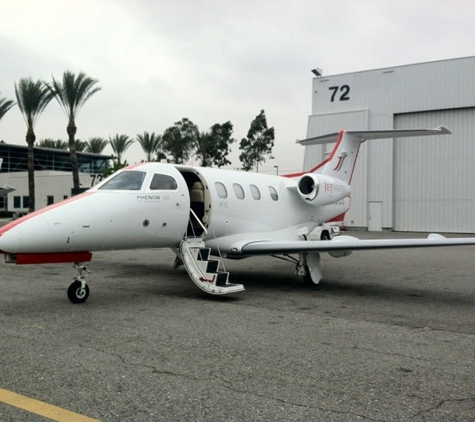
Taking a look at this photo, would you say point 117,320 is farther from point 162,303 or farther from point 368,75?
point 368,75

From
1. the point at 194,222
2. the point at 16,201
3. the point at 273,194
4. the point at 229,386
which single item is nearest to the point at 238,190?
the point at 194,222

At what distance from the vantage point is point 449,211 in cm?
3184

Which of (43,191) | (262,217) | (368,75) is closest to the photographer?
(262,217)

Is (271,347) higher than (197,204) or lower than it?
lower

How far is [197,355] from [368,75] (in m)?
32.1

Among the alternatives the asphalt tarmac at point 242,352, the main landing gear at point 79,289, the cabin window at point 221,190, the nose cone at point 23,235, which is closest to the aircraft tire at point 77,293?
the main landing gear at point 79,289

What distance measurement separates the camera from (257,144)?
212ft

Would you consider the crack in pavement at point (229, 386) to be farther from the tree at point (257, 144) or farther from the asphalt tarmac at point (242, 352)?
the tree at point (257, 144)

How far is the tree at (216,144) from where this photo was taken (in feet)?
193

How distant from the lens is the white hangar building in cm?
3134

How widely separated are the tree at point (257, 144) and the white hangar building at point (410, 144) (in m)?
27.9

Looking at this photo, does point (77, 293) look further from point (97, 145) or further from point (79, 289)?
point (97, 145)

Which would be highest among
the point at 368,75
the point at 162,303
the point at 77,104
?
the point at 368,75

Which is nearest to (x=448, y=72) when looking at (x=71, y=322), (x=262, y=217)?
(x=262, y=217)
